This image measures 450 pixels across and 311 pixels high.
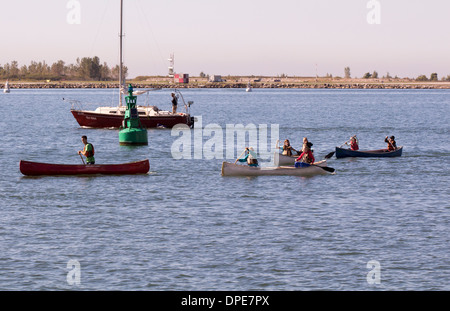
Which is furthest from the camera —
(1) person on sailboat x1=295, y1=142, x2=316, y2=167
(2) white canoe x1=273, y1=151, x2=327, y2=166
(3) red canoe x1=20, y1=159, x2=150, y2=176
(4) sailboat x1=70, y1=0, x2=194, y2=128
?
(4) sailboat x1=70, y1=0, x2=194, y2=128

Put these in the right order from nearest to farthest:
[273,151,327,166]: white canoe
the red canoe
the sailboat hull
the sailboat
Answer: the red canoe, [273,151,327,166]: white canoe, the sailboat, the sailboat hull

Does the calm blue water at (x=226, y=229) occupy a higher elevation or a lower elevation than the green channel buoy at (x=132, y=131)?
lower

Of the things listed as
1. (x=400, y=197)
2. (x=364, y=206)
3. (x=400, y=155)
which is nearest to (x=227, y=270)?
(x=364, y=206)

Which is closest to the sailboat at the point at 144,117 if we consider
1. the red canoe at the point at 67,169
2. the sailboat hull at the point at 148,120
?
the sailboat hull at the point at 148,120

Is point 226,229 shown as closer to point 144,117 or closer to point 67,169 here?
point 67,169

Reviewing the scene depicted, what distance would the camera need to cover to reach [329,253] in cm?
2677

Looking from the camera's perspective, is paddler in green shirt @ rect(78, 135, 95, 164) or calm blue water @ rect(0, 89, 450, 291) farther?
paddler in green shirt @ rect(78, 135, 95, 164)

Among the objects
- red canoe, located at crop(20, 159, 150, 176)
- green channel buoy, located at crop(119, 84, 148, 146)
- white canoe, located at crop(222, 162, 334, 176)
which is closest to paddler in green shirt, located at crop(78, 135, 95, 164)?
red canoe, located at crop(20, 159, 150, 176)

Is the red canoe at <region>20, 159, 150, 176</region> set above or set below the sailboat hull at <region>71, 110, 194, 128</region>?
below

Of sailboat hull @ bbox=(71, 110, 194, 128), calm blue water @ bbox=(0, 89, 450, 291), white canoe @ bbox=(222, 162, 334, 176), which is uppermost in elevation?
sailboat hull @ bbox=(71, 110, 194, 128)

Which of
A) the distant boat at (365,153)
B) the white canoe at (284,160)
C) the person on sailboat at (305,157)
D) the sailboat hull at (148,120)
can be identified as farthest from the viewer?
the sailboat hull at (148,120)

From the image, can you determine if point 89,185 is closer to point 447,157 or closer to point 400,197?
point 400,197

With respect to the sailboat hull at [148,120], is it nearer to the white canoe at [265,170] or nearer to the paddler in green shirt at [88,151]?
the white canoe at [265,170]

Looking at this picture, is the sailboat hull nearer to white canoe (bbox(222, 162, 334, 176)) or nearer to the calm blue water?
the calm blue water
